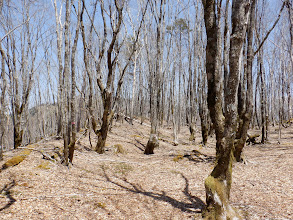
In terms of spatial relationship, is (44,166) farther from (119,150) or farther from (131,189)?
(119,150)


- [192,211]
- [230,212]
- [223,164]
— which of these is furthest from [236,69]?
[192,211]

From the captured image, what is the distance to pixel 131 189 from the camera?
429 cm

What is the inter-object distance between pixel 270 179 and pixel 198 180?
1.59 metres

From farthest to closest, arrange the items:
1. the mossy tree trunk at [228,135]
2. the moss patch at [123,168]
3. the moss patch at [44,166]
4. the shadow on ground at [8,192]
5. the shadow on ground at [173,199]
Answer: the moss patch at [123,168], the moss patch at [44,166], the shadow on ground at [173,199], the shadow on ground at [8,192], the mossy tree trunk at [228,135]

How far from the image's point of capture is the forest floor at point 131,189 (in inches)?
123

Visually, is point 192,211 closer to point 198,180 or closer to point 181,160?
point 198,180

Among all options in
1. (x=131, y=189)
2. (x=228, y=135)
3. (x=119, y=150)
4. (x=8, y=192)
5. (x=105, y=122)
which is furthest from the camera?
(x=119, y=150)

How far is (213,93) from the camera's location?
360 centimetres

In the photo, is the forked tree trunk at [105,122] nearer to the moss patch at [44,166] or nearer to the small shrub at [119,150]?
the small shrub at [119,150]

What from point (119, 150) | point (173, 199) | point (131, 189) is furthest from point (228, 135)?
point (119, 150)

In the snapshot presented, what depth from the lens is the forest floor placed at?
3.12m

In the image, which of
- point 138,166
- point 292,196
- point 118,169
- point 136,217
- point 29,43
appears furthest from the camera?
point 29,43

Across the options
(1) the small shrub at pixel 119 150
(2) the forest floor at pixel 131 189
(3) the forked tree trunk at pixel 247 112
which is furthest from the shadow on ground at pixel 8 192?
(3) the forked tree trunk at pixel 247 112

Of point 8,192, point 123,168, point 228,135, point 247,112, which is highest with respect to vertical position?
point 247,112
